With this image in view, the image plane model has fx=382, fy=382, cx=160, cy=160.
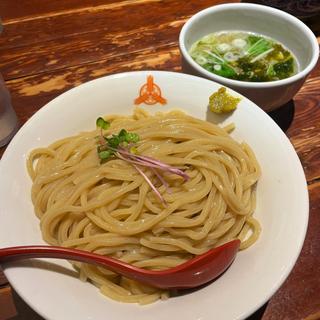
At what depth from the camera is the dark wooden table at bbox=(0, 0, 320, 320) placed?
210 centimetres

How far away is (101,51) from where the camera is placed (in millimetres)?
2547

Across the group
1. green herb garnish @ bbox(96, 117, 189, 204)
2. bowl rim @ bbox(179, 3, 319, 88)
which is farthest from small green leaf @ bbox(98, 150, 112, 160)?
bowl rim @ bbox(179, 3, 319, 88)

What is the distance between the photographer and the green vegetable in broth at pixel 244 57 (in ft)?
6.86

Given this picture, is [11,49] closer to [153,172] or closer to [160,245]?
[153,172]

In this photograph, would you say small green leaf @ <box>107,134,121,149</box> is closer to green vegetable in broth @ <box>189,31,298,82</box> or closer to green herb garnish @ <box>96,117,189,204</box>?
green herb garnish @ <box>96,117,189,204</box>

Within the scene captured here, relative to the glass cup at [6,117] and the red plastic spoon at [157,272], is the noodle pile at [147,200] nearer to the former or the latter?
the red plastic spoon at [157,272]

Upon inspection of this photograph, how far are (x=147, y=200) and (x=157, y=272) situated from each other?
0.30 meters

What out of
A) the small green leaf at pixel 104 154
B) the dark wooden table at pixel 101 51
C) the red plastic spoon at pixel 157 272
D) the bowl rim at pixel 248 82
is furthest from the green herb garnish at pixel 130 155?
the dark wooden table at pixel 101 51

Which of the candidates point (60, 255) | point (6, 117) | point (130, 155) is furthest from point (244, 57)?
point (60, 255)

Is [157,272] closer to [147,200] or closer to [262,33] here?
[147,200]

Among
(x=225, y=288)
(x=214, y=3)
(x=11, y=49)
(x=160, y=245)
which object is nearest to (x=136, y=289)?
(x=160, y=245)

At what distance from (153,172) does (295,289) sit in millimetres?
758

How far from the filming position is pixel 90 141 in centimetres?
168

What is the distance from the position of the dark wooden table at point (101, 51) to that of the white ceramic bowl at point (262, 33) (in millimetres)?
285
